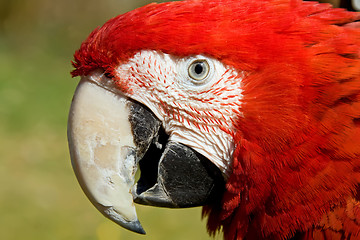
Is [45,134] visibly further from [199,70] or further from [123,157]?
[199,70]

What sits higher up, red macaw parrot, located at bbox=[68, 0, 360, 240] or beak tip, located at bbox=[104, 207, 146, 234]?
red macaw parrot, located at bbox=[68, 0, 360, 240]

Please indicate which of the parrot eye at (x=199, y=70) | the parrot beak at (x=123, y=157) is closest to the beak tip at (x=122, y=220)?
the parrot beak at (x=123, y=157)

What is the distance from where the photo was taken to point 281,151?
1168mm

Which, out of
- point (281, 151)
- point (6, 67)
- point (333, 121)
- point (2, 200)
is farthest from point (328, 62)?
point (6, 67)

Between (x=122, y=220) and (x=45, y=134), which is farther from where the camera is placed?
(x=45, y=134)

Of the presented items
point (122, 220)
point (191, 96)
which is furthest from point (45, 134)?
point (191, 96)

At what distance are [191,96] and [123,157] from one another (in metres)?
0.25

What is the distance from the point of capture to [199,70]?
1.19 meters

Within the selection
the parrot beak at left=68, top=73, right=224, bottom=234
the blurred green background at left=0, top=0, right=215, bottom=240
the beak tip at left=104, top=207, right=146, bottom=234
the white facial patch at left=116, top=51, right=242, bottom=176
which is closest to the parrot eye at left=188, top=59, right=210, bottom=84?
the white facial patch at left=116, top=51, right=242, bottom=176

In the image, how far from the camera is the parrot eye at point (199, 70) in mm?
1182

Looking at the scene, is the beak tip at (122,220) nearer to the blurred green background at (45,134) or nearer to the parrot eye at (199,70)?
the parrot eye at (199,70)

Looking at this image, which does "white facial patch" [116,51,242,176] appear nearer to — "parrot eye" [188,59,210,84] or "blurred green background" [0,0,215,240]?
"parrot eye" [188,59,210,84]

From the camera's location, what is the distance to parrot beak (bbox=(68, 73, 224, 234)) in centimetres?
121

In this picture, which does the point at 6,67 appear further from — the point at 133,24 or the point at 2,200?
the point at 133,24
